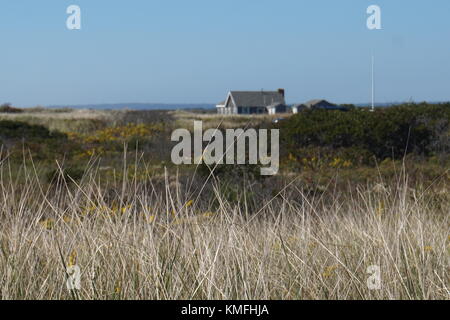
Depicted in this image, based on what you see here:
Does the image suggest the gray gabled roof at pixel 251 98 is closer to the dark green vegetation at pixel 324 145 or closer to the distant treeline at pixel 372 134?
the dark green vegetation at pixel 324 145

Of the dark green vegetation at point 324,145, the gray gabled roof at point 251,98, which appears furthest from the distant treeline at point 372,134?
the gray gabled roof at point 251,98

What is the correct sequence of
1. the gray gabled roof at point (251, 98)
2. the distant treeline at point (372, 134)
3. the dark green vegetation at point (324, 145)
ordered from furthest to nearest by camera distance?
the gray gabled roof at point (251, 98) < the distant treeline at point (372, 134) < the dark green vegetation at point (324, 145)

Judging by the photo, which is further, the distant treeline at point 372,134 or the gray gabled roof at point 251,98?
the gray gabled roof at point 251,98

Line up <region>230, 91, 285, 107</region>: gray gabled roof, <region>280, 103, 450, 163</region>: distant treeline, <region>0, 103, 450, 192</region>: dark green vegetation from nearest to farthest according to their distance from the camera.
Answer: <region>0, 103, 450, 192</region>: dark green vegetation < <region>280, 103, 450, 163</region>: distant treeline < <region>230, 91, 285, 107</region>: gray gabled roof

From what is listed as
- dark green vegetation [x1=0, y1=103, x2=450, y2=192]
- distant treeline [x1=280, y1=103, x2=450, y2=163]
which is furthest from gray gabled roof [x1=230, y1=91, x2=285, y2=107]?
distant treeline [x1=280, y1=103, x2=450, y2=163]

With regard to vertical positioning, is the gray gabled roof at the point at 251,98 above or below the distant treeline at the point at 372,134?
above

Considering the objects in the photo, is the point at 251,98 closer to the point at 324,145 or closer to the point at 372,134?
the point at 324,145

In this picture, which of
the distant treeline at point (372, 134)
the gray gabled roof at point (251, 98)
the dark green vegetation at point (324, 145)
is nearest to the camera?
the dark green vegetation at point (324, 145)

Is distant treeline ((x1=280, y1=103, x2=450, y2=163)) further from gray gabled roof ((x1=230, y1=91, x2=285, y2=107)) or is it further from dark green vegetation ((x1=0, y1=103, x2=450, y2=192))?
gray gabled roof ((x1=230, y1=91, x2=285, y2=107))

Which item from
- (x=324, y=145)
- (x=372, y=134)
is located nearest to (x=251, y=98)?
(x=324, y=145)

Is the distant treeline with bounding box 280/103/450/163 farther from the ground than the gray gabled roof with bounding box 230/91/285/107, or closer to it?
closer to it

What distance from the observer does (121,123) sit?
108ft
